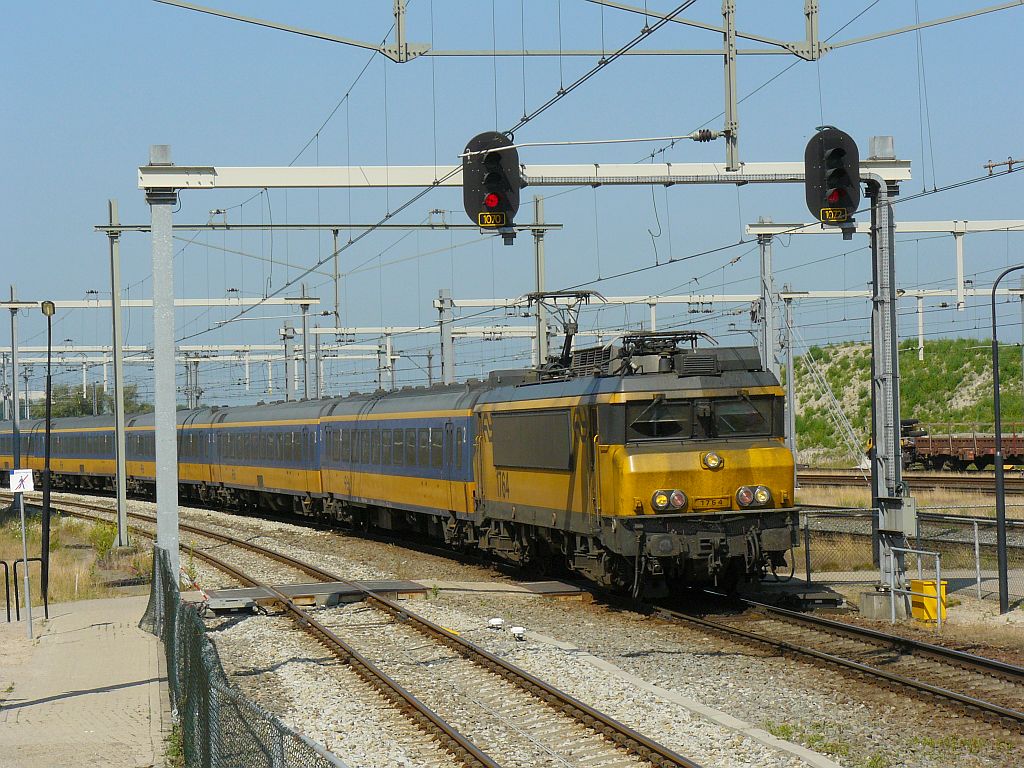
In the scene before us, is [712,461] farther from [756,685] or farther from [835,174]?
[756,685]

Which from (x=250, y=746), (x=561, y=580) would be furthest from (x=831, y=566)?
(x=250, y=746)

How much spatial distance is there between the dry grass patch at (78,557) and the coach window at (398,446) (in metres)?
5.45

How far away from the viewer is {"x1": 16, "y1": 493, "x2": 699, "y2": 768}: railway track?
32.7 feet

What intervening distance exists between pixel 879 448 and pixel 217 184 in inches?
394

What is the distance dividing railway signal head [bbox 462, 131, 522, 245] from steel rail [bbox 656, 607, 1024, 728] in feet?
17.3

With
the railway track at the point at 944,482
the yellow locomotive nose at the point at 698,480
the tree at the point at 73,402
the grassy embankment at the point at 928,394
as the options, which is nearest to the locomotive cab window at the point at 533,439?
the yellow locomotive nose at the point at 698,480

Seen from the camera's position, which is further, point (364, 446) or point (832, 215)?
point (364, 446)

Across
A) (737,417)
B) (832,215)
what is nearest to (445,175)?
(737,417)

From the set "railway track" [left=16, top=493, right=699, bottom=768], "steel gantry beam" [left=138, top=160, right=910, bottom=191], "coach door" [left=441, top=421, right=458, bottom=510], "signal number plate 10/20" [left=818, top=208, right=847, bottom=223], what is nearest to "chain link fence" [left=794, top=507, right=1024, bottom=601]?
"steel gantry beam" [left=138, top=160, right=910, bottom=191]

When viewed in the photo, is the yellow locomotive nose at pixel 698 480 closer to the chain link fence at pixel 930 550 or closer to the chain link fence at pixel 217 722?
the chain link fence at pixel 930 550

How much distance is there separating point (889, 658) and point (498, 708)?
420 centimetres

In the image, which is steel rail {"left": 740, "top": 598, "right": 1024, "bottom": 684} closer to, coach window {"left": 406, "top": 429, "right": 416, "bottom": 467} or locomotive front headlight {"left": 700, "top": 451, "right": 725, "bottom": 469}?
locomotive front headlight {"left": 700, "top": 451, "right": 725, "bottom": 469}

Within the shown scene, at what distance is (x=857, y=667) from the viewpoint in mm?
12516

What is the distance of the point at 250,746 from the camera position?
7.95m
